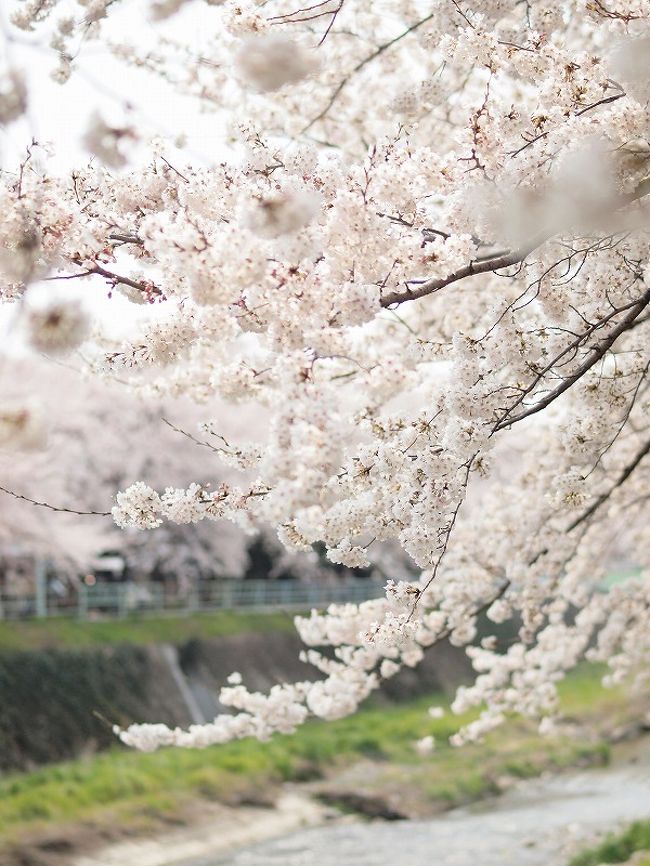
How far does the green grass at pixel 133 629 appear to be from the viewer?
18.2 meters

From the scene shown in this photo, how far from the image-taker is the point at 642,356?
4.54 m

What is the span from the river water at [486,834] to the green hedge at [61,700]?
12.3 feet

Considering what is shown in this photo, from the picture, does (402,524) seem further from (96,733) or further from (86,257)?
(96,733)

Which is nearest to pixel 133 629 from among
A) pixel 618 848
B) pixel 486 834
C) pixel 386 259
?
pixel 486 834

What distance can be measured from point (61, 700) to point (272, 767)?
337 centimetres

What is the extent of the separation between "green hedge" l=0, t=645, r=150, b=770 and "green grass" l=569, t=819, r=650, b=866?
793 cm

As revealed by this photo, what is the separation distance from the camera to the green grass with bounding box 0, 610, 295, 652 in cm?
1816

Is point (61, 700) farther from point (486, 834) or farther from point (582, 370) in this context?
point (582, 370)

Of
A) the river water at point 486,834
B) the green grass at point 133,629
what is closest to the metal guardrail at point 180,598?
the green grass at point 133,629

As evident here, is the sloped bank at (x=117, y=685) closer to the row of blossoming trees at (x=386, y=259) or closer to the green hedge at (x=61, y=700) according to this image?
the green hedge at (x=61, y=700)

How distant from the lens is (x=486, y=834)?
1428cm

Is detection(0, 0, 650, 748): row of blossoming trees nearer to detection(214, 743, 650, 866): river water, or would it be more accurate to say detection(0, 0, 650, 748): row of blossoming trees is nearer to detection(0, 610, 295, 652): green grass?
detection(214, 743, 650, 866): river water

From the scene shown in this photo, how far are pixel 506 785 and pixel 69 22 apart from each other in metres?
15.5

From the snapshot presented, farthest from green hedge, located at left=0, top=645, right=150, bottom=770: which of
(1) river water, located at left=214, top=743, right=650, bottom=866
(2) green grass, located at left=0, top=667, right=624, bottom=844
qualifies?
(1) river water, located at left=214, top=743, right=650, bottom=866
